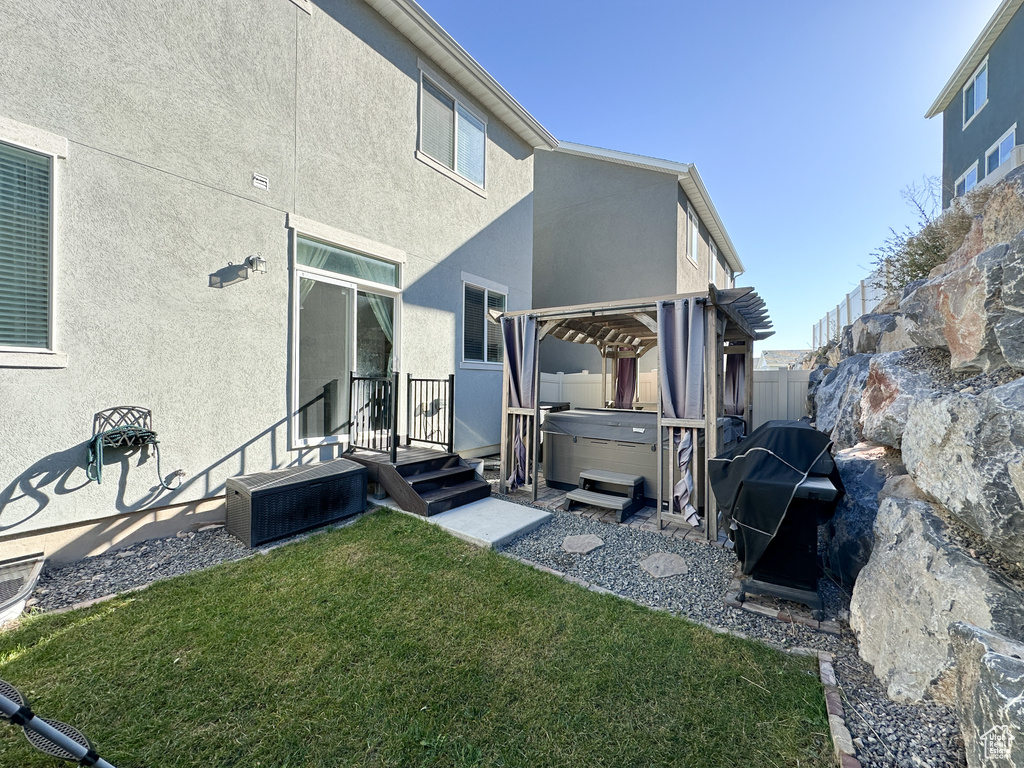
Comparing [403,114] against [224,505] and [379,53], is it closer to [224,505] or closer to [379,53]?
[379,53]

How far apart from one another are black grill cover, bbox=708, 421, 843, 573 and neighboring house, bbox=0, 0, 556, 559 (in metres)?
4.34

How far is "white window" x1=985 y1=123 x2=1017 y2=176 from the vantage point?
8973 millimetres

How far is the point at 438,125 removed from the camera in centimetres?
650

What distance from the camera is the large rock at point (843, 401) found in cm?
458

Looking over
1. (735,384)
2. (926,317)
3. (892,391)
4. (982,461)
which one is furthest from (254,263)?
(735,384)

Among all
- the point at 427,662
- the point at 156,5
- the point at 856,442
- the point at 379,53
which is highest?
the point at 379,53

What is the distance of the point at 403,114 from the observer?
5883 mm

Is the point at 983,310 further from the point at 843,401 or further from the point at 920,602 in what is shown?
the point at 843,401

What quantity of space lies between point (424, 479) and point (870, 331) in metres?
6.46

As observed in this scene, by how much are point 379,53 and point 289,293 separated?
11.6 feet

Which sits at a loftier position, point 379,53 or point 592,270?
point 379,53

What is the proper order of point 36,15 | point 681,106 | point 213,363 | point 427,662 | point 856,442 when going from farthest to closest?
point 681,106 < point 856,442 < point 213,363 < point 36,15 < point 427,662

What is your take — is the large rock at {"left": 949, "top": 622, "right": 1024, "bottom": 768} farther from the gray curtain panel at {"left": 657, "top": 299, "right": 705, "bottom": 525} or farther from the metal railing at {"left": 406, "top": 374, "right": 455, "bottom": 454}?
the metal railing at {"left": 406, "top": 374, "right": 455, "bottom": 454}

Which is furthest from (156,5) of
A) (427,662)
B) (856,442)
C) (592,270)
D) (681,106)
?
(681,106)
